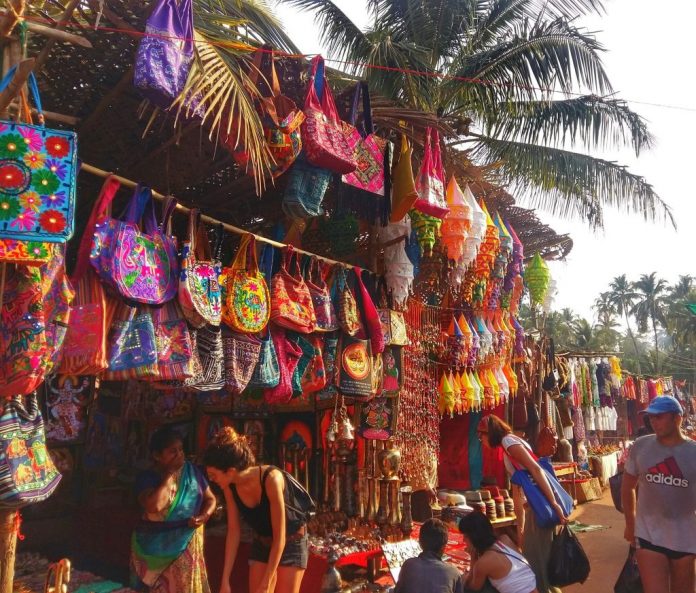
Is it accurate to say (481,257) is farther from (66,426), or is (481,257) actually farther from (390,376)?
(66,426)

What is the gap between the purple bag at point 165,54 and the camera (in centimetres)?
295

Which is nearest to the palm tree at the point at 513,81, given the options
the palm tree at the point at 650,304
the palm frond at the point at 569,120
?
the palm frond at the point at 569,120

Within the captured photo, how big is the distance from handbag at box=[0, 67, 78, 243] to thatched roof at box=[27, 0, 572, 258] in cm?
75

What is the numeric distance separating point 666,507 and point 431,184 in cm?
297

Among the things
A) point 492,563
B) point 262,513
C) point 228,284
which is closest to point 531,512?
point 492,563

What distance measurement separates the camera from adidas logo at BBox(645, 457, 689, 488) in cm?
356

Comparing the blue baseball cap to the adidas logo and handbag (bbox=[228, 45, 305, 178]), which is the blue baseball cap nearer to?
the adidas logo

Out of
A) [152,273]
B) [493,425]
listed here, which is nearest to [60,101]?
[152,273]

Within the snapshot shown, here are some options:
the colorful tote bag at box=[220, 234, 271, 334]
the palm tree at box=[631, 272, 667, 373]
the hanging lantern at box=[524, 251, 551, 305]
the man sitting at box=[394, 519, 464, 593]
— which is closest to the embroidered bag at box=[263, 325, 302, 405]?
the colorful tote bag at box=[220, 234, 271, 334]

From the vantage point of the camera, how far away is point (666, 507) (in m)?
3.56

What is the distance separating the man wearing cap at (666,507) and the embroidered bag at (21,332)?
11.4 ft

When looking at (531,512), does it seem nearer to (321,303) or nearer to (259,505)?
(259,505)

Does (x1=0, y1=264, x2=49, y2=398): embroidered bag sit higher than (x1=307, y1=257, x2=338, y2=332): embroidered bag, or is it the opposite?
(x1=307, y1=257, x2=338, y2=332): embroidered bag

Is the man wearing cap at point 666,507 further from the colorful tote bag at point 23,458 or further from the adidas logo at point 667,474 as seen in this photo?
the colorful tote bag at point 23,458
